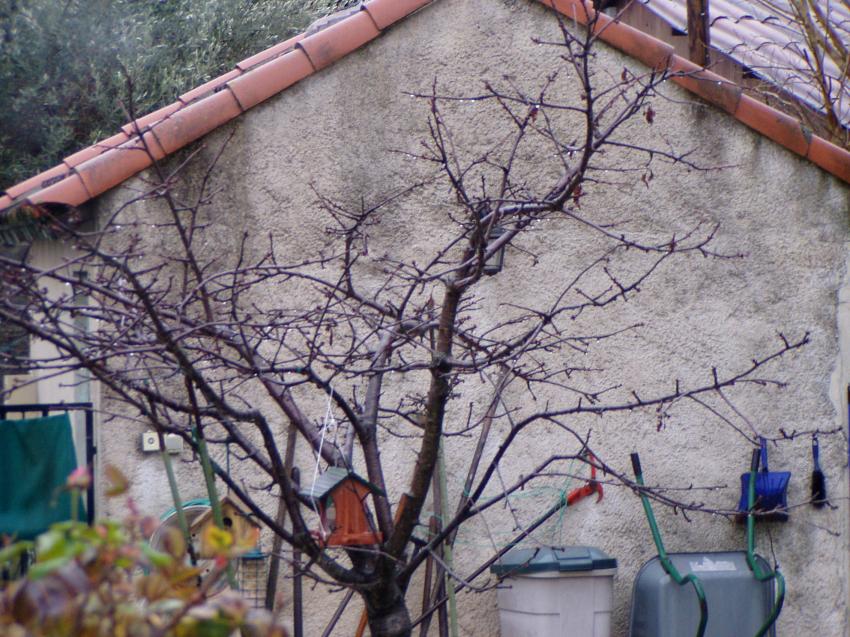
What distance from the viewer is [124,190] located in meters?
5.01

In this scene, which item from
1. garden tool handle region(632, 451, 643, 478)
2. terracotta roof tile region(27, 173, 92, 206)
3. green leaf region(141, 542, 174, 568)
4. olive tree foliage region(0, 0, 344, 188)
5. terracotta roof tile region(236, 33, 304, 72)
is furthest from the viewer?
olive tree foliage region(0, 0, 344, 188)

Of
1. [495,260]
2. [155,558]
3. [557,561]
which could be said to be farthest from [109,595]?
[557,561]

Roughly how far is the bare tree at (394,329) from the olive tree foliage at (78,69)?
7012 mm

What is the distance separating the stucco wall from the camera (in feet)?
17.4

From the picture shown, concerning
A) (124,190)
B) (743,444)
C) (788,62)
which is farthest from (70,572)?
(788,62)

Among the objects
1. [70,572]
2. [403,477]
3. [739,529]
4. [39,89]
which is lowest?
[739,529]

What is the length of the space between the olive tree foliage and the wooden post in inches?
265

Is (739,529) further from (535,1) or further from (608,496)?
(535,1)

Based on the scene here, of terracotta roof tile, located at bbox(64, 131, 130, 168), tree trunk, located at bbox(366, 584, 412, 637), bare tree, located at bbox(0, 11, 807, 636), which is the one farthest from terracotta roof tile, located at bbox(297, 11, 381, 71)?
tree trunk, located at bbox(366, 584, 412, 637)

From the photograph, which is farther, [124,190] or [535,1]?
[535,1]

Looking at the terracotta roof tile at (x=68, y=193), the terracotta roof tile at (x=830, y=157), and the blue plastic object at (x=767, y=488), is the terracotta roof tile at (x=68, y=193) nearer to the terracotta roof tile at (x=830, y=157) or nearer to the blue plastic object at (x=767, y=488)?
the blue plastic object at (x=767, y=488)

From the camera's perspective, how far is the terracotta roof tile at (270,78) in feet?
16.9

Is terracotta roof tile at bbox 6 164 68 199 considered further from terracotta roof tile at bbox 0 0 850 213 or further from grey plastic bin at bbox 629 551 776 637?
grey plastic bin at bbox 629 551 776 637

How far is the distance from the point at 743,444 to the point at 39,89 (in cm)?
936
